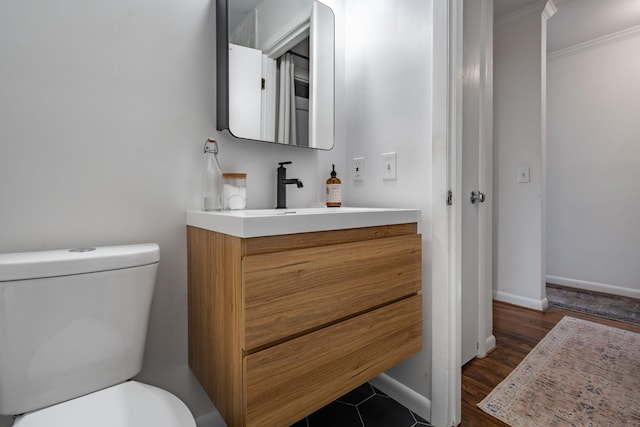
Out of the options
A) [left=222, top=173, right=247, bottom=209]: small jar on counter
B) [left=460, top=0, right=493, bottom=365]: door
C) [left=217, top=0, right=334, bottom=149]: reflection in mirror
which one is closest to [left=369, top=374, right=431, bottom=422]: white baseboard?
[left=460, top=0, right=493, bottom=365]: door

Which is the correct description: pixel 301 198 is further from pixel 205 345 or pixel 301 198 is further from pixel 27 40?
pixel 27 40

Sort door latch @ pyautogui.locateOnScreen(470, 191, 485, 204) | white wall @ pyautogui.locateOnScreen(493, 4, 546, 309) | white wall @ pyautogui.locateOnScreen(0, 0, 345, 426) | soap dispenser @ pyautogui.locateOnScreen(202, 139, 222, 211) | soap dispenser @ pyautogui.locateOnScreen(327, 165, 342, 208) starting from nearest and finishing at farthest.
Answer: white wall @ pyautogui.locateOnScreen(0, 0, 345, 426)
soap dispenser @ pyautogui.locateOnScreen(202, 139, 222, 211)
soap dispenser @ pyautogui.locateOnScreen(327, 165, 342, 208)
door latch @ pyautogui.locateOnScreen(470, 191, 485, 204)
white wall @ pyautogui.locateOnScreen(493, 4, 546, 309)

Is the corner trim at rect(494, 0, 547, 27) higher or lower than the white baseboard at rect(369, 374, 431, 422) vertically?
higher

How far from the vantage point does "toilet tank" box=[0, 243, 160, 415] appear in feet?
2.38

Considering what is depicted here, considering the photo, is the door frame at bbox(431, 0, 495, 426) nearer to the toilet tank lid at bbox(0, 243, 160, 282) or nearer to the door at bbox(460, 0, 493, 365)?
the door at bbox(460, 0, 493, 365)

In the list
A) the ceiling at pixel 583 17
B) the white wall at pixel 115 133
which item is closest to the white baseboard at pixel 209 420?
the white wall at pixel 115 133

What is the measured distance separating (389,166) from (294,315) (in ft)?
2.84


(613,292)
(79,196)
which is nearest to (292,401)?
(79,196)

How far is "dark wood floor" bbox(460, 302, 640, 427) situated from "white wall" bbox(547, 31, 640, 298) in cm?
85

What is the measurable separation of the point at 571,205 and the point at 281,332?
3.44 meters

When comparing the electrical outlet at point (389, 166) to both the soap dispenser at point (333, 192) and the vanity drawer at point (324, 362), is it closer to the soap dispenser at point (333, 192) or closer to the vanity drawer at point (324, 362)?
the soap dispenser at point (333, 192)

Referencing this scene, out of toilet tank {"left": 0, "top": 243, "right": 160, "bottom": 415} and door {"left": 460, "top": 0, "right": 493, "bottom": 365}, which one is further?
door {"left": 460, "top": 0, "right": 493, "bottom": 365}

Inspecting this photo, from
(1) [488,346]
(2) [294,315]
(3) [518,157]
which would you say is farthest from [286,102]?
(3) [518,157]

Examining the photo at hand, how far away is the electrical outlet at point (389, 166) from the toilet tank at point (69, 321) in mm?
1003
